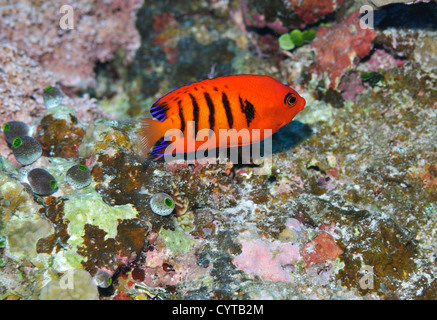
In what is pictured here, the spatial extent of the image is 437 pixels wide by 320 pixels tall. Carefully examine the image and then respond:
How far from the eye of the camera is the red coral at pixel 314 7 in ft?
14.8

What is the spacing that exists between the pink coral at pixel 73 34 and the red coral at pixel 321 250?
4495 mm

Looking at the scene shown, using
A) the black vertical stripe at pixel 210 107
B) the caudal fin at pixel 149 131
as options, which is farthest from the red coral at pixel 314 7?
the caudal fin at pixel 149 131

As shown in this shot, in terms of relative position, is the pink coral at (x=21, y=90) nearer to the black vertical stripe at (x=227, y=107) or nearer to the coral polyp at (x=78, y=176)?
the coral polyp at (x=78, y=176)

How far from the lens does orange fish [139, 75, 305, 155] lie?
8.66ft

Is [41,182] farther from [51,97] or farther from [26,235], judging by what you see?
[51,97]

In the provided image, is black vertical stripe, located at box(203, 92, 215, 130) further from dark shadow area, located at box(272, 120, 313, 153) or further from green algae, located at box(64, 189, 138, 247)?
dark shadow area, located at box(272, 120, 313, 153)

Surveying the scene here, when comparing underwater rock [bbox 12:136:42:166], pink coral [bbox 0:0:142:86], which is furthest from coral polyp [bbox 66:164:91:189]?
pink coral [bbox 0:0:142:86]

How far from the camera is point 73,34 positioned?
5551mm

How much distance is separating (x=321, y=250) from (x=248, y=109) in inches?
60.7

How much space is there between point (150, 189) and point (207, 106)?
1087 millimetres

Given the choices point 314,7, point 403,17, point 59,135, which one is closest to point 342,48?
point 314,7

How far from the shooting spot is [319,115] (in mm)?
4289

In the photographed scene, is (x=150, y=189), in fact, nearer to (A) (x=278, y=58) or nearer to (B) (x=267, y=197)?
(B) (x=267, y=197)

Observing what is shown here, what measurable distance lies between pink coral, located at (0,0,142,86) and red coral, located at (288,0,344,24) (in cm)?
283
